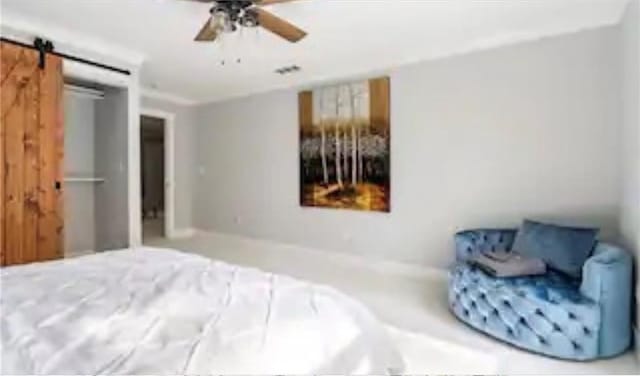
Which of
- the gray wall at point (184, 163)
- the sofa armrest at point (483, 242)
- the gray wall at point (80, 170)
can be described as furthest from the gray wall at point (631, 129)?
the gray wall at point (184, 163)

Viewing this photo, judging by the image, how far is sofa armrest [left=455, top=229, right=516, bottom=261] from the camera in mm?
3656

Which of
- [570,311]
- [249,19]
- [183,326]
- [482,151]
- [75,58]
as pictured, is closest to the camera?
[183,326]

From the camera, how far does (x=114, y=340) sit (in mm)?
1181

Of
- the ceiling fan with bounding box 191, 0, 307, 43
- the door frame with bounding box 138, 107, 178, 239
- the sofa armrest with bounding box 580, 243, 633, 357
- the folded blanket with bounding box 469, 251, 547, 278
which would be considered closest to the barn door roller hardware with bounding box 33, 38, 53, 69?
the ceiling fan with bounding box 191, 0, 307, 43

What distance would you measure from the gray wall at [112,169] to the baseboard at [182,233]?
1827 millimetres

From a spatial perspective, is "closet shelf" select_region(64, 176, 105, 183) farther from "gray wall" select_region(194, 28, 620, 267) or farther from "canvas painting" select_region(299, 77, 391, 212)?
"canvas painting" select_region(299, 77, 391, 212)

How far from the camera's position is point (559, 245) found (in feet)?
10.2

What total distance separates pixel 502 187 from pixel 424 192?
837 mm

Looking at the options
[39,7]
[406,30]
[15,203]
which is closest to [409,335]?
[406,30]

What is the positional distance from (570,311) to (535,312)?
7.8 inches

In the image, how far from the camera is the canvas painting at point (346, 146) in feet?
15.9

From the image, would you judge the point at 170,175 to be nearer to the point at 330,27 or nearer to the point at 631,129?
the point at 330,27

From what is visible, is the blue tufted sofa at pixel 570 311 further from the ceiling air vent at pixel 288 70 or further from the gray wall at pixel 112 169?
the gray wall at pixel 112 169

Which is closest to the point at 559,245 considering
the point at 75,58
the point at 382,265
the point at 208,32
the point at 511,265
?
the point at 511,265
